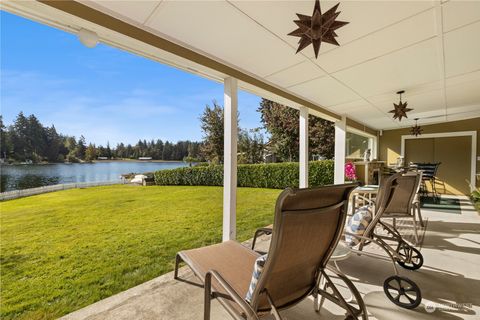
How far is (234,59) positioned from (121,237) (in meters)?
3.77

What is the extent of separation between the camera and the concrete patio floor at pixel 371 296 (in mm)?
1806

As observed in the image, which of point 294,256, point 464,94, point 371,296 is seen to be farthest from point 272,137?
point 294,256

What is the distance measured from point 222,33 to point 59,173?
4.59 meters

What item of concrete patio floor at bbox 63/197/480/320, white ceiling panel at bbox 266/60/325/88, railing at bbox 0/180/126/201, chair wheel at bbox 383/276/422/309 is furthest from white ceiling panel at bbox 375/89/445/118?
railing at bbox 0/180/126/201

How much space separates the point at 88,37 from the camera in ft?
6.51

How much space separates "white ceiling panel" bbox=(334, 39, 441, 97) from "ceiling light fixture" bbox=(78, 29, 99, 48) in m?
3.12

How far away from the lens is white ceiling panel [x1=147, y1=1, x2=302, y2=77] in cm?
196

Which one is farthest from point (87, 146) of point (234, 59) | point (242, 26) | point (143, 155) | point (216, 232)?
point (242, 26)

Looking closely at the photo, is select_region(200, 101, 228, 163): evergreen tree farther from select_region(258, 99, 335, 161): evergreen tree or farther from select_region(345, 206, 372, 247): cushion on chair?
select_region(345, 206, 372, 247): cushion on chair

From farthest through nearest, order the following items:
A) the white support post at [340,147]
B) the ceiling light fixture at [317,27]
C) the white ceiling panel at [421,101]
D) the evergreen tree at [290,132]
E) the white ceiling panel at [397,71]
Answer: the evergreen tree at [290,132]
the white support post at [340,147]
the white ceiling panel at [421,101]
the white ceiling panel at [397,71]
the ceiling light fixture at [317,27]

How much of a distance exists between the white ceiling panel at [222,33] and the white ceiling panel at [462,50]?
167 centimetres

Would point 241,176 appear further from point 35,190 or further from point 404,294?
point 404,294

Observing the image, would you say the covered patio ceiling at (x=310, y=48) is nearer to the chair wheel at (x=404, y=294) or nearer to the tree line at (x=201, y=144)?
the chair wheel at (x=404, y=294)

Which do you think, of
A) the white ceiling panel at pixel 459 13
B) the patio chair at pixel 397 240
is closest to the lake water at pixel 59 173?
the patio chair at pixel 397 240
